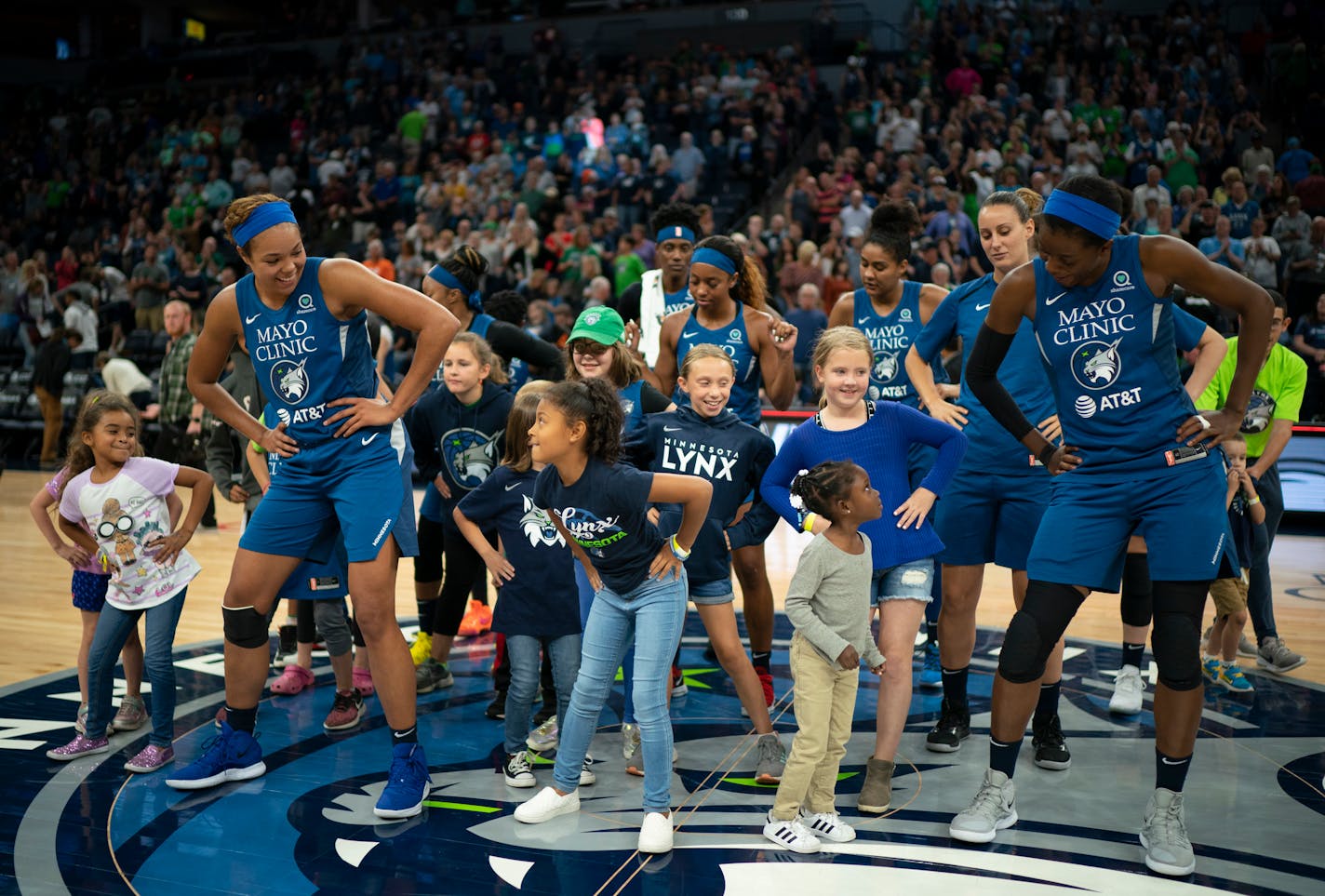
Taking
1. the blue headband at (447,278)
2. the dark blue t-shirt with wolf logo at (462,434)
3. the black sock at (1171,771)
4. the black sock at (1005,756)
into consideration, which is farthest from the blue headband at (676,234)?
the black sock at (1171,771)

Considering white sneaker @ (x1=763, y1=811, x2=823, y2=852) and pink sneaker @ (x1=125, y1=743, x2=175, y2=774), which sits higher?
white sneaker @ (x1=763, y1=811, x2=823, y2=852)

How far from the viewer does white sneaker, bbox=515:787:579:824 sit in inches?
142

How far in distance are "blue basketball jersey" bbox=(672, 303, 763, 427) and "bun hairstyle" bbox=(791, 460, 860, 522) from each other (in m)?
1.23

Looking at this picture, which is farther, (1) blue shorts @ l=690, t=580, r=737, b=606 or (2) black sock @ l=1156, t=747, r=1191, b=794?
(1) blue shorts @ l=690, t=580, r=737, b=606

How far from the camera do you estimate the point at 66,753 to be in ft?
13.7

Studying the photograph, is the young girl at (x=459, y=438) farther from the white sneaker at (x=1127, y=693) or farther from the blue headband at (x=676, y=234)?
the white sneaker at (x=1127, y=693)

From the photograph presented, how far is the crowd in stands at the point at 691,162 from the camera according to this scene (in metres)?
12.1

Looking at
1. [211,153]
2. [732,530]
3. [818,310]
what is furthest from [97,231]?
[732,530]

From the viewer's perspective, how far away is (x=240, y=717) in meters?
4.00

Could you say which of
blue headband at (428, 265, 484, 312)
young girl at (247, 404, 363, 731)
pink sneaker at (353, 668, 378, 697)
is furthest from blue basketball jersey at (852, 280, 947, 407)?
pink sneaker at (353, 668, 378, 697)

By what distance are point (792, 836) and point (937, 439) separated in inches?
52.7

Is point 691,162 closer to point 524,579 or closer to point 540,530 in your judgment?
point 540,530

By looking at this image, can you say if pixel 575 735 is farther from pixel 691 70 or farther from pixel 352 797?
pixel 691 70

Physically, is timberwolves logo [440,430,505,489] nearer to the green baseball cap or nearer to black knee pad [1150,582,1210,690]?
the green baseball cap
